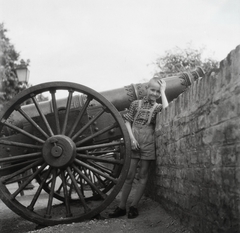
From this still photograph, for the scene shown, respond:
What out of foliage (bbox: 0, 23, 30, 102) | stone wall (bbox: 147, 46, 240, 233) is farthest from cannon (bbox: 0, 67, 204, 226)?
foliage (bbox: 0, 23, 30, 102)

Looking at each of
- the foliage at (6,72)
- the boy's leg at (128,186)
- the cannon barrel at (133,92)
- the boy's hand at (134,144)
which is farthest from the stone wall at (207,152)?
the foliage at (6,72)

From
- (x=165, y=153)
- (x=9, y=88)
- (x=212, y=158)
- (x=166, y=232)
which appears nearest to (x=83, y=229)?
Answer: (x=166, y=232)

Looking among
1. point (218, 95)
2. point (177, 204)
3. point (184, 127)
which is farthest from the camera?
point (177, 204)

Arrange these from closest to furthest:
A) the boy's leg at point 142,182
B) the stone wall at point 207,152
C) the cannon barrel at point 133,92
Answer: the stone wall at point 207,152 < the boy's leg at point 142,182 < the cannon barrel at point 133,92

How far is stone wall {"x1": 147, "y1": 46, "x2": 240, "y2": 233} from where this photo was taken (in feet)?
6.91

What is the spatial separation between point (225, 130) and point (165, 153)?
1.74m

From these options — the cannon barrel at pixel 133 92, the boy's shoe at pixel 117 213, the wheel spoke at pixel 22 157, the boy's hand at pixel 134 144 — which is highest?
the cannon barrel at pixel 133 92

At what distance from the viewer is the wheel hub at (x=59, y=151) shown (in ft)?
13.3

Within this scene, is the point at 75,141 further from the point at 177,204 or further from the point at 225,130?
the point at 225,130

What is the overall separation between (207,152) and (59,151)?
196cm

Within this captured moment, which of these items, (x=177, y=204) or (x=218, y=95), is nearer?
(x=218, y=95)

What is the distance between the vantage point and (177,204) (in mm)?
3395

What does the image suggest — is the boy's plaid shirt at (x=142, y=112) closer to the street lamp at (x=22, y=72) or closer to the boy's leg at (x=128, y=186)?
the boy's leg at (x=128, y=186)

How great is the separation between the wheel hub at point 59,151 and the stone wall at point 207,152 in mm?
1048
